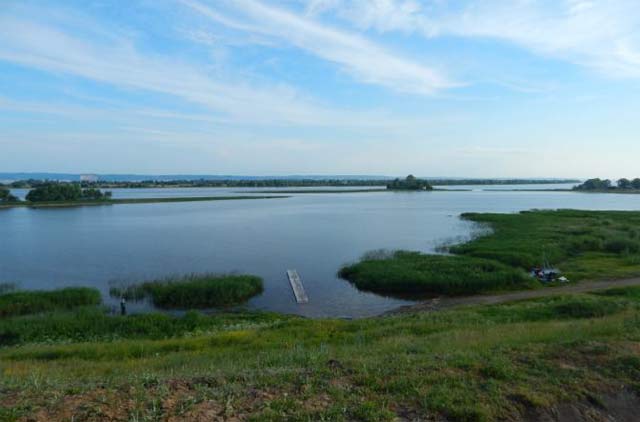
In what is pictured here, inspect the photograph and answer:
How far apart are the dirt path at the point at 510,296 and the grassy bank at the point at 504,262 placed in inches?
60.5

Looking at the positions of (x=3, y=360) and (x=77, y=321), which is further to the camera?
(x=77, y=321)

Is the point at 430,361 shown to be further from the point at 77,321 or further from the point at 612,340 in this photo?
the point at 77,321

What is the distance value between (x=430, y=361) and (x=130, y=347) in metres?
9.99

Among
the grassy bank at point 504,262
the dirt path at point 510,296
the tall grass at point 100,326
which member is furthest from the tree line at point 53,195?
the dirt path at point 510,296

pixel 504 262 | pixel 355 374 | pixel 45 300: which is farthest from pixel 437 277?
pixel 355 374

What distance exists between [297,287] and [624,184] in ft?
698

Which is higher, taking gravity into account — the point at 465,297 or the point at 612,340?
the point at 612,340

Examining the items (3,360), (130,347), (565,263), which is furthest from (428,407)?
(565,263)

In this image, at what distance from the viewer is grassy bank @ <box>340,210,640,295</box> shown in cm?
2692

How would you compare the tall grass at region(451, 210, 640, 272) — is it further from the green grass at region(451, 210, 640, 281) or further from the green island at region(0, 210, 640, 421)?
the green island at region(0, 210, 640, 421)

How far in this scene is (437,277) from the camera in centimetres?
2730

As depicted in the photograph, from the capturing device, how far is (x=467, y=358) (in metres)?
7.71

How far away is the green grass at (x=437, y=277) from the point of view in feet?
87.4

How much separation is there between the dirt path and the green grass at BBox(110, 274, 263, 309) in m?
8.45
